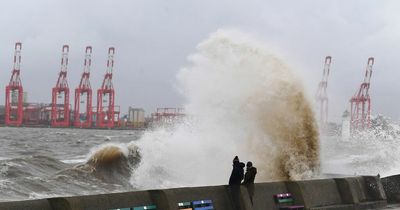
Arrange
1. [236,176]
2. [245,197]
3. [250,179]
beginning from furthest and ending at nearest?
[250,179] → [236,176] → [245,197]

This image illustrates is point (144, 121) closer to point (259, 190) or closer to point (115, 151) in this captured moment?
point (115, 151)

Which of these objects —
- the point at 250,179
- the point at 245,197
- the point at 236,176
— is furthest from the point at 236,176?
the point at 245,197

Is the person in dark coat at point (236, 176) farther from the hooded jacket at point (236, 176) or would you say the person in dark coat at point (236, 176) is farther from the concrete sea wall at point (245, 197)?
the concrete sea wall at point (245, 197)

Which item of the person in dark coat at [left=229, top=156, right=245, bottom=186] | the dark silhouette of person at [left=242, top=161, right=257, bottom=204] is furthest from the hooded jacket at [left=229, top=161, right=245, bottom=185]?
the dark silhouette of person at [left=242, top=161, right=257, bottom=204]

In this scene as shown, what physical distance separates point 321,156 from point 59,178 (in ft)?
Answer: 30.3

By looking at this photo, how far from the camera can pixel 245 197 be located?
424 inches

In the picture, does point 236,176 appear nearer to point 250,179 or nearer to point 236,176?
point 236,176

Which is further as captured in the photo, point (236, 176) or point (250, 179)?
point (250, 179)

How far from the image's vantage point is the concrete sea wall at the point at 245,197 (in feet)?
27.1

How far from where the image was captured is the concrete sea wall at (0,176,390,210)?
27.1ft

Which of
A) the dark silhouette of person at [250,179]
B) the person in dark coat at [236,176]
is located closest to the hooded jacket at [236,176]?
the person in dark coat at [236,176]

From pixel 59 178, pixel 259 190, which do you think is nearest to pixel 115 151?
pixel 59 178

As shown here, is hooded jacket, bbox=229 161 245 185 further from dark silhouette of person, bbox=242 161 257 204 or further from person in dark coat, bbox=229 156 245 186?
dark silhouette of person, bbox=242 161 257 204

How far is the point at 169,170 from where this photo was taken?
2391cm
